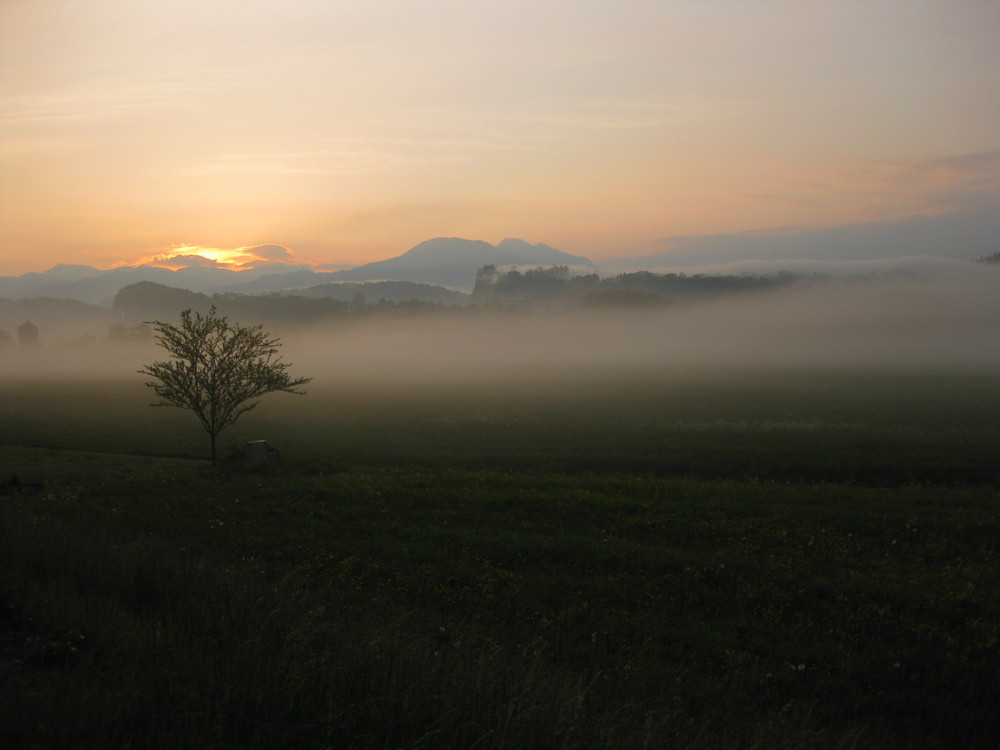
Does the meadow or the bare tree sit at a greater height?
the bare tree

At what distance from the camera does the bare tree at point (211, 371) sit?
31.6 metres

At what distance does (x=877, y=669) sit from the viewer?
423 inches

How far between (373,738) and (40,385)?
110m

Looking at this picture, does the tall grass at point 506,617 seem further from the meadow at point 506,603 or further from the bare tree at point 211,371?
the bare tree at point 211,371

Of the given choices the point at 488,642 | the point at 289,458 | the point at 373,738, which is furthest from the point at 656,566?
the point at 289,458

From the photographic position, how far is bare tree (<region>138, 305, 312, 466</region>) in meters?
31.6

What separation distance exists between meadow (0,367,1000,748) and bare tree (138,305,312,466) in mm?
3244

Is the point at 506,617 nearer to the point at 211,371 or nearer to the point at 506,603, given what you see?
the point at 506,603

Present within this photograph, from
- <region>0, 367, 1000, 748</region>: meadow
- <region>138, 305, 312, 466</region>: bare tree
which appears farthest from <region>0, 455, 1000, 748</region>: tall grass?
<region>138, 305, 312, 466</region>: bare tree

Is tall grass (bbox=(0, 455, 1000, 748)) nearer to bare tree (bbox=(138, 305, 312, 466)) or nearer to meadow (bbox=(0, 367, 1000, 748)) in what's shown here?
meadow (bbox=(0, 367, 1000, 748))

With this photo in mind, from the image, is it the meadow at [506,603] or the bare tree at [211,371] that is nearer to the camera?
the meadow at [506,603]

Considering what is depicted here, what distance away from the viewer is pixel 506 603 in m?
12.9

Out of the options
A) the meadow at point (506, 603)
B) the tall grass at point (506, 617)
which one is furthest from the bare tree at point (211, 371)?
the tall grass at point (506, 617)

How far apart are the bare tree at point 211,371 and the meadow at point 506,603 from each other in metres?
3.24
